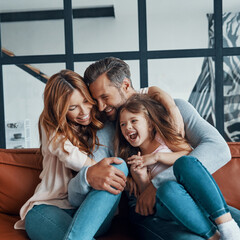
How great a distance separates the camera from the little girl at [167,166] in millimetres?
1075

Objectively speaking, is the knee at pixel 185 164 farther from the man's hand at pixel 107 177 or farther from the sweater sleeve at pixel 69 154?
the sweater sleeve at pixel 69 154

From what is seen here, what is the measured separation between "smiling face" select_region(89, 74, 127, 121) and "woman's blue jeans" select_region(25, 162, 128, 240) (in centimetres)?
38

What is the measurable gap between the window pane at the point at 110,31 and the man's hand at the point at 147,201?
47.1 inches

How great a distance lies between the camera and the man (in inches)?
45.9

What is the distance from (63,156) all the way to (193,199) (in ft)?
1.82

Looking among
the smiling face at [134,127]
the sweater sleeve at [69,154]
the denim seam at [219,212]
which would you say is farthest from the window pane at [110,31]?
the denim seam at [219,212]

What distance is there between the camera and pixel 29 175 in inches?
61.0

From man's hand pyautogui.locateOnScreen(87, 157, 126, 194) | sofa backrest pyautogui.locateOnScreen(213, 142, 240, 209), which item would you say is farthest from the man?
sofa backrest pyautogui.locateOnScreen(213, 142, 240, 209)

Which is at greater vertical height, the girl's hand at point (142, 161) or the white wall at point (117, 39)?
the white wall at point (117, 39)

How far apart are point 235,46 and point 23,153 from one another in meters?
1.61

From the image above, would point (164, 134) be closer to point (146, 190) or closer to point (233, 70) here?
point (146, 190)

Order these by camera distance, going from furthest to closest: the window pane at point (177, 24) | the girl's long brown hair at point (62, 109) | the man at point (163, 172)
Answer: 1. the window pane at point (177, 24)
2. the girl's long brown hair at point (62, 109)
3. the man at point (163, 172)

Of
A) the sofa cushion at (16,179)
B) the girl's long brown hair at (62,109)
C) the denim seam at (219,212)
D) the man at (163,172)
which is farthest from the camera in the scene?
the sofa cushion at (16,179)

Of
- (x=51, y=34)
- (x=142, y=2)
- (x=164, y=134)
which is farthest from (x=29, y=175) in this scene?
(x=142, y=2)
